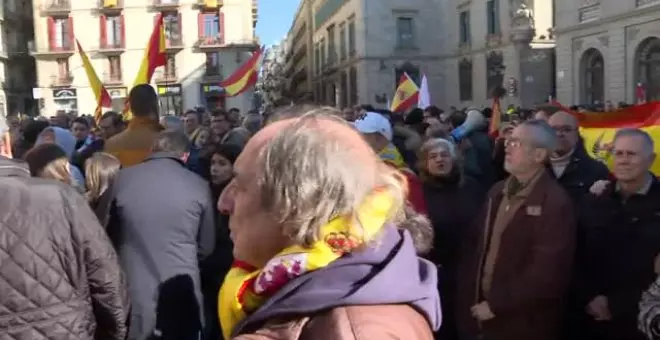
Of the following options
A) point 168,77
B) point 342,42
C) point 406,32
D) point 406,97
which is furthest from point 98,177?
point 342,42

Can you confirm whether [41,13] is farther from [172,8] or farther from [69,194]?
[69,194]

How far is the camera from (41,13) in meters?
48.0

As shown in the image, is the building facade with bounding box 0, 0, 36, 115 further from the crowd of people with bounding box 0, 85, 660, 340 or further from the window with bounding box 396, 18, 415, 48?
the crowd of people with bounding box 0, 85, 660, 340

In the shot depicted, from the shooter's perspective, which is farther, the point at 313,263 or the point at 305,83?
the point at 305,83

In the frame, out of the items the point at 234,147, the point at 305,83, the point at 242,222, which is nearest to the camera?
the point at 242,222

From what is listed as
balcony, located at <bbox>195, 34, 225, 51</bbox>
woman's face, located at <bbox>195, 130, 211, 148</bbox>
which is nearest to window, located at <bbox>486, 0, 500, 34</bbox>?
balcony, located at <bbox>195, 34, 225, 51</bbox>

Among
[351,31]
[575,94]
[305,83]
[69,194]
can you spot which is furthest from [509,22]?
[305,83]

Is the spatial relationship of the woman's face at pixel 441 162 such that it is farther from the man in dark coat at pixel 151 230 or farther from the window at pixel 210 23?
the window at pixel 210 23

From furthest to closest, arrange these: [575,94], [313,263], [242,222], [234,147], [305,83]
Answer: [305,83] → [575,94] → [234,147] → [242,222] → [313,263]

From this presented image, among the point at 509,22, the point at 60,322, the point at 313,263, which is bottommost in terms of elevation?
the point at 60,322

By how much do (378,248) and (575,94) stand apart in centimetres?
2986

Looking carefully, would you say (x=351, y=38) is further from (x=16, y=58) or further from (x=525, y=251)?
(x=525, y=251)

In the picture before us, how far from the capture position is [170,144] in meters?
4.14

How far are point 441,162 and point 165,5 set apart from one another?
45019 mm
